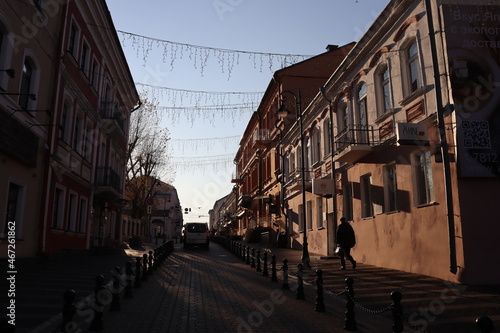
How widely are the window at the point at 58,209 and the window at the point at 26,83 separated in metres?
4.61

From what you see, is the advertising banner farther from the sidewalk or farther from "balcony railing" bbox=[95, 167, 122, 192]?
"balcony railing" bbox=[95, 167, 122, 192]

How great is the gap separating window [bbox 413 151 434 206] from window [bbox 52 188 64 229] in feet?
43.7

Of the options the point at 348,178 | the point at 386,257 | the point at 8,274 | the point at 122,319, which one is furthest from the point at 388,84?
the point at 8,274

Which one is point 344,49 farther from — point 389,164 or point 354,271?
point 354,271

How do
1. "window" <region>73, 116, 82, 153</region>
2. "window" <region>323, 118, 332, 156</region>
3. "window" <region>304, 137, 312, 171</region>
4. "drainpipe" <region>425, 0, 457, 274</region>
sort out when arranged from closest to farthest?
"drainpipe" <region>425, 0, 457, 274</region>, "window" <region>73, 116, 82, 153</region>, "window" <region>323, 118, 332, 156</region>, "window" <region>304, 137, 312, 171</region>

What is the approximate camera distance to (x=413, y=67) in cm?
1275

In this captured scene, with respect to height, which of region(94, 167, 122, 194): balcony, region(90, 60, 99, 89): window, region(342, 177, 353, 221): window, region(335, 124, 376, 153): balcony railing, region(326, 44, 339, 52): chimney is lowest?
region(342, 177, 353, 221): window

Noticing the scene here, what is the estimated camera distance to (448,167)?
9.98m

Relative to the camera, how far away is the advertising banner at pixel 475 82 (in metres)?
10.1

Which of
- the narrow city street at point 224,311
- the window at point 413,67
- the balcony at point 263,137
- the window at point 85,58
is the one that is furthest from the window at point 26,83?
the balcony at point 263,137

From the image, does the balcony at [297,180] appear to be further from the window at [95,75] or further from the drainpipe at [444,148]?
the window at [95,75]

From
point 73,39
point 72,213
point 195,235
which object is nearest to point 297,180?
point 195,235

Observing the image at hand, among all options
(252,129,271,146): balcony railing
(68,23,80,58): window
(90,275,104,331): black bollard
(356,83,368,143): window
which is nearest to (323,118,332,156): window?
(356,83,368,143): window

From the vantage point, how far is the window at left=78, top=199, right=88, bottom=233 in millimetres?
19209
